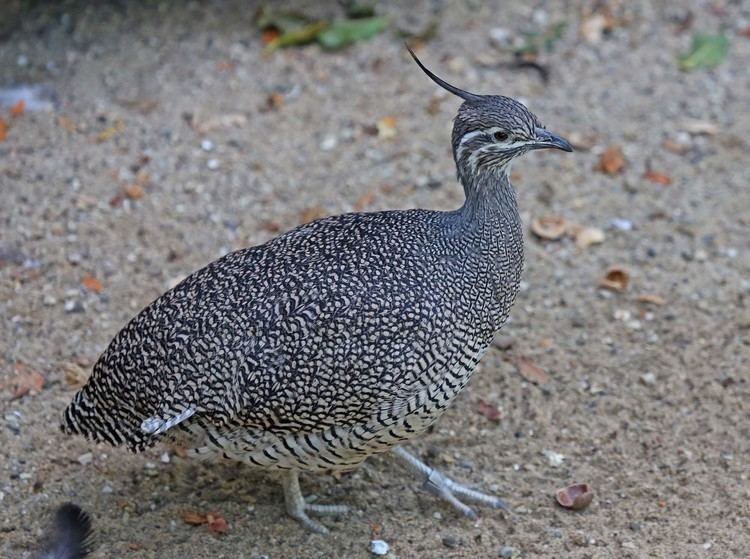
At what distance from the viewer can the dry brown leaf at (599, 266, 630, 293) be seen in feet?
20.5

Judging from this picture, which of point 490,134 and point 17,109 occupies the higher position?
point 490,134

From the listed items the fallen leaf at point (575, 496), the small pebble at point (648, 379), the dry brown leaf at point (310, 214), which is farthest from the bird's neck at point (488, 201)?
the dry brown leaf at point (310, 214)

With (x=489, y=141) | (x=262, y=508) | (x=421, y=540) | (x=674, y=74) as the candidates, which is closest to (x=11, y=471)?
(x=262, y=508)

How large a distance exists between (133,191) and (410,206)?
1857 mm

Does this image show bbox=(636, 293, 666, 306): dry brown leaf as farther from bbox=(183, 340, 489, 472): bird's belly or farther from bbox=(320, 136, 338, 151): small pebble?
bbox=(320, 136, 338, 151): small pebble

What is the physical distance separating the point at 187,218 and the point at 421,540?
293 cm

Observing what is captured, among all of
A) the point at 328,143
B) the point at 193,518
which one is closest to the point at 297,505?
the point at 193,518

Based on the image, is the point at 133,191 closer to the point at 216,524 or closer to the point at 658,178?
the point at 216,524

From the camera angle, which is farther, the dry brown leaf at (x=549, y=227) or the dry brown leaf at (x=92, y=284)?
the dry brown leaf at (x=549, y=227)

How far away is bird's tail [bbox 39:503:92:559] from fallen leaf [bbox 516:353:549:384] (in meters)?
2.57

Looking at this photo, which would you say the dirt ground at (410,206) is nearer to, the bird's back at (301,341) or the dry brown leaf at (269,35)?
the dry brown leaf at (269,35)

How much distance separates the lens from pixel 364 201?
6.90 meters

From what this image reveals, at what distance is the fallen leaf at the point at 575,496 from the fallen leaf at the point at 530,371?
2.71 ft

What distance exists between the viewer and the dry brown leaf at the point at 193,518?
191 inches
